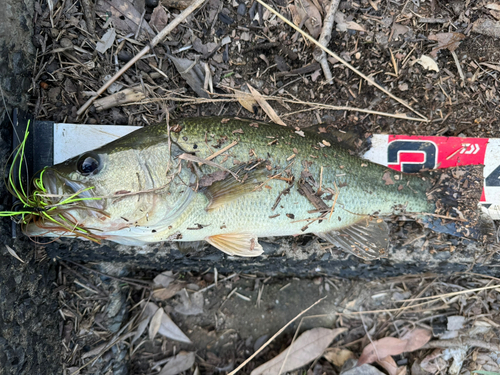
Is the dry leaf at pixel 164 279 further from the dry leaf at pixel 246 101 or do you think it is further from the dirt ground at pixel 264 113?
the dry leaf at pixel 246 101

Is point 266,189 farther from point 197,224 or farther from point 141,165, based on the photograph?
point 141,165

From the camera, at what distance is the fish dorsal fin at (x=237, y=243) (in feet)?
7.28

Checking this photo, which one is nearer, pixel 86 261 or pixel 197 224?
pixel 197 224

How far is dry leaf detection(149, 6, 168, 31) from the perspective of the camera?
8.67 feet

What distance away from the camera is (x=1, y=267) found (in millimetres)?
2244

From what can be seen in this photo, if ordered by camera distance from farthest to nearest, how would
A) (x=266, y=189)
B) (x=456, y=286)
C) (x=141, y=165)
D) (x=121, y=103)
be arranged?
(x=456, y=286) < (x=121, y=103) < (x=266, y=189) < (x=141, y=165)

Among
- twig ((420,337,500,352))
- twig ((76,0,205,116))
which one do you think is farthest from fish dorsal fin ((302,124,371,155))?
twig ((420,337,500,352))

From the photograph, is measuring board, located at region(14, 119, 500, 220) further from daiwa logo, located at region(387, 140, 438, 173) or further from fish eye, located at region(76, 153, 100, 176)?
fish eye, located at region(76, 153, 100, 176)

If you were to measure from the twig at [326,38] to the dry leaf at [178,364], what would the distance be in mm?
2823

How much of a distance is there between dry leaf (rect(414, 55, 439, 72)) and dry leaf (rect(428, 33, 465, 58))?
6cm

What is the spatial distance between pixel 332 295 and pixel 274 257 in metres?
0.80

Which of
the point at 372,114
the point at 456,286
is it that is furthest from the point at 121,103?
the point at 456,286

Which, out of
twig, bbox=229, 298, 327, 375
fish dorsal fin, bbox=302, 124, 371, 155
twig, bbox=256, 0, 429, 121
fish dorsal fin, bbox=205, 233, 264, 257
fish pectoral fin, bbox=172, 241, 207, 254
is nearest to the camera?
fish dorsal fin, bbox=205, 233, 264, 257

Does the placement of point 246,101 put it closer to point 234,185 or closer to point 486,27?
point 234,185
